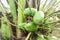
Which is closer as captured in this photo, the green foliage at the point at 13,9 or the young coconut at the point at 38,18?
the young coconut at the point at 38,18

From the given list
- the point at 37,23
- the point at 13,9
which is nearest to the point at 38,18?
the point at 37,23

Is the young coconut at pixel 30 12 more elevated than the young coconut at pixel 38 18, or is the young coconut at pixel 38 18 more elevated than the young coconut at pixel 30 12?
the young coconut at pixel 30 12

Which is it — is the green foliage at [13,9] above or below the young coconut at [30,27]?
above

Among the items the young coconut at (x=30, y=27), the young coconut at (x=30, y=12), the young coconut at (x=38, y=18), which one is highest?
the young coconut at (x=30, y=12)

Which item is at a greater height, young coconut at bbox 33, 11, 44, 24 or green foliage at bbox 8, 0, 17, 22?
green foliage at bbox 8, 0, 17, 22

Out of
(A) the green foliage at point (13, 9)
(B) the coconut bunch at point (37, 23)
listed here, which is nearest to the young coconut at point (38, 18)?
(B) the coconut bunch at point (37, 23)

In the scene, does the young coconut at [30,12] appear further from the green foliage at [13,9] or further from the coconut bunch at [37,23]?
the green foliage at [13,9]

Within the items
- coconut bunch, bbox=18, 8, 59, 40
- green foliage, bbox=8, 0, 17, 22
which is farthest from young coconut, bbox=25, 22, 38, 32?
green foliage, bbox=8, 0, 17, 22

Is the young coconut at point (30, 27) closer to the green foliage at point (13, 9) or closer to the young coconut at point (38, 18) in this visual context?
the young coconut at point (38, 18)

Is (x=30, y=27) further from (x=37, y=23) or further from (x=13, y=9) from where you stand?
(x=13, y=9)

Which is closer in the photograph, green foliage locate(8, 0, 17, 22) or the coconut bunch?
the coconut bunch

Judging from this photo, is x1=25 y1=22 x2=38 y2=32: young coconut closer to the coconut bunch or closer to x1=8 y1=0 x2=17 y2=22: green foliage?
the coconut bunch

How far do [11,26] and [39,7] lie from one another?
7.3 inches

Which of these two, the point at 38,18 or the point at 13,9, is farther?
the point at 13,9
